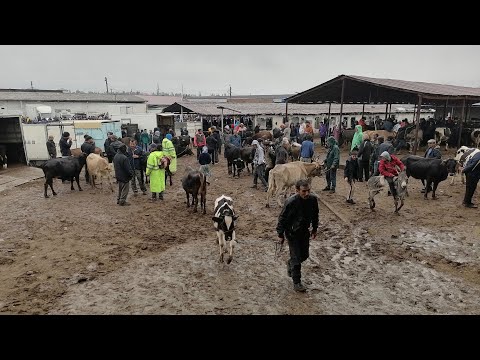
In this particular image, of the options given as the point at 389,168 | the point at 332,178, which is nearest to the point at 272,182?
the point at 332,178

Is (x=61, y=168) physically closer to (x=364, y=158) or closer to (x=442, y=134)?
(x=364, y=158)

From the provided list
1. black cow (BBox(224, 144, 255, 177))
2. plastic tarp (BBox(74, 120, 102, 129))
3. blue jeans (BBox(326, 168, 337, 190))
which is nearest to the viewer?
blue jeans (BBox(326, 168, 337, 190))

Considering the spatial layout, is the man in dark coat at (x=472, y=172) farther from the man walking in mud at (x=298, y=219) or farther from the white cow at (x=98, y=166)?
the white cow at (x=98, y=166)

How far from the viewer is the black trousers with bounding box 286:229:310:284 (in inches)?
207

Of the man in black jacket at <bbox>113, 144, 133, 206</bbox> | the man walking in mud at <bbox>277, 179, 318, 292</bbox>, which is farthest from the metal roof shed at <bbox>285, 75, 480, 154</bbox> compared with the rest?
the man walking in mud at <bbox>277, 179, 318, 292</bbox>

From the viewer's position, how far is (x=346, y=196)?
35.6 feet

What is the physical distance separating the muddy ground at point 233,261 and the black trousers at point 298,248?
14.8 inches

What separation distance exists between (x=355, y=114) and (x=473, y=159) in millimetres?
28120

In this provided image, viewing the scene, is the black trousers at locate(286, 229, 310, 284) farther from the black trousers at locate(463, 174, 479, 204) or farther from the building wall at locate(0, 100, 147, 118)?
the building wall at locate(0, 100, 147, 118)

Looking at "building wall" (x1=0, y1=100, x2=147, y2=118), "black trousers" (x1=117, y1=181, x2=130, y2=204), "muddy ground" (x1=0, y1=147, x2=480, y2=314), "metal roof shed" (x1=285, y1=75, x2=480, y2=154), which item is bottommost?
"muddy ground" (x1=0, y1=147, x2=480, y2=314)

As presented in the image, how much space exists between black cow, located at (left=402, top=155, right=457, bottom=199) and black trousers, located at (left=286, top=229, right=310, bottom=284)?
6.75m
